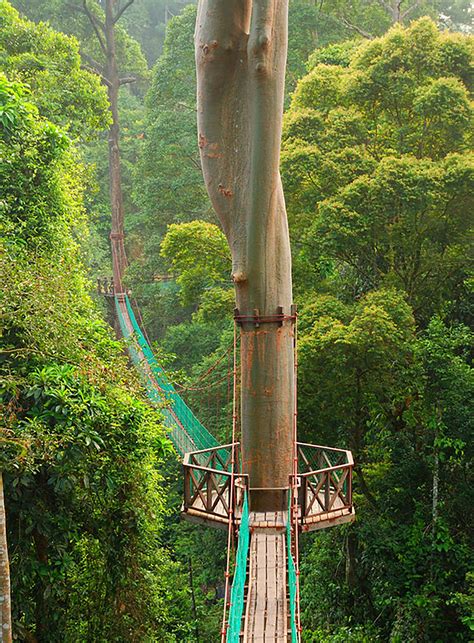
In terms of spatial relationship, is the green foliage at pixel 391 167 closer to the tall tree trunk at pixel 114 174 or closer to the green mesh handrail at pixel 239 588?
the green mesh handrail at pixel 239 588

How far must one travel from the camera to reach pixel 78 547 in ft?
16.6

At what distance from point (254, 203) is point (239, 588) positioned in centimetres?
217

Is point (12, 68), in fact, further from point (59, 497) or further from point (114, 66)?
point (114, 66)

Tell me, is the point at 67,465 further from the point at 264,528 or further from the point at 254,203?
the point at 254,203

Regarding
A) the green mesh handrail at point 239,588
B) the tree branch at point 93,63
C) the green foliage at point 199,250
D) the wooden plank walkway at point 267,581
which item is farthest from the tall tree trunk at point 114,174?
the green mesh handrail at point 239,588

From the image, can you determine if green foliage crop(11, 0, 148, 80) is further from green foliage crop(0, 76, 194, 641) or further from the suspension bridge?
the suspension bridge

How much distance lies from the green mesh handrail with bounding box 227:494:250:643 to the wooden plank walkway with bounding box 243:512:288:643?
0.25ft

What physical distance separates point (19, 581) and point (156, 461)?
1.19 m

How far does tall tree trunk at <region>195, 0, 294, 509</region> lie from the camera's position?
14.2 feet

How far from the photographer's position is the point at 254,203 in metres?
4.37

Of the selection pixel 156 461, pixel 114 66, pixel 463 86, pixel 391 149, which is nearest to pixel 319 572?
pixel 156 461

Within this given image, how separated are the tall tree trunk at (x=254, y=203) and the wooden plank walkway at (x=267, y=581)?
0.20 m

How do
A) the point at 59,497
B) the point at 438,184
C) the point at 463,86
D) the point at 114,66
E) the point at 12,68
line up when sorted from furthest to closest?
the point at 114,66
the point at 12,68
the point at 463,86
the point at 438,184
the point at 59,497

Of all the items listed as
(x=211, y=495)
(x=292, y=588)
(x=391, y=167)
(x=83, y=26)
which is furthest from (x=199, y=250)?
(x=83, y=26)
